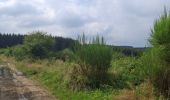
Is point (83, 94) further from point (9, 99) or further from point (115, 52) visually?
point (115, 52)

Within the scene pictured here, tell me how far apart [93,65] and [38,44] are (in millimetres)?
30574

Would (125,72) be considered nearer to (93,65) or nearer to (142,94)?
(93,65)

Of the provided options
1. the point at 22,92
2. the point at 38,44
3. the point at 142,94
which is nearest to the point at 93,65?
the point at 22,92

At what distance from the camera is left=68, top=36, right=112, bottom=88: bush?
18297 mm

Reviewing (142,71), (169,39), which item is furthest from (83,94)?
(169,39)

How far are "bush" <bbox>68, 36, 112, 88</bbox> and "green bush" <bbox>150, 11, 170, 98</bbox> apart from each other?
467 cm

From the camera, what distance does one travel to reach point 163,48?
1359 cm

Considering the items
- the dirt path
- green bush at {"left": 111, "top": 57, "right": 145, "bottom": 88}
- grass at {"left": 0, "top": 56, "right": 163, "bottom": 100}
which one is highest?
green bush at {"left": 111, "top": 57, "right": 145, "bottom": 88}

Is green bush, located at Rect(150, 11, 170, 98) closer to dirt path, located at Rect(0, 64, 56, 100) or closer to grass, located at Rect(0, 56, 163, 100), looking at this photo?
grass, located at Rect(0, 56, 163, 100)

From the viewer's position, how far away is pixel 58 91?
18156 mm

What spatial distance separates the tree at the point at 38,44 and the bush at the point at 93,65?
28.1 meters

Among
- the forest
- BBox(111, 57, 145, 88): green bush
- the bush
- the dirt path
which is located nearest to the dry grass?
the forest

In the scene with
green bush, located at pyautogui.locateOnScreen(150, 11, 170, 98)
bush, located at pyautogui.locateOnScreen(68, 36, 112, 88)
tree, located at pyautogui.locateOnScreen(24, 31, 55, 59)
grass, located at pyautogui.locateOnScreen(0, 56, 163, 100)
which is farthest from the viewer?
tree, located at pyautogui.locateOnScreen(24, 31, 55, 59)

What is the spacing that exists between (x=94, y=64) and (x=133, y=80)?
1976mm
